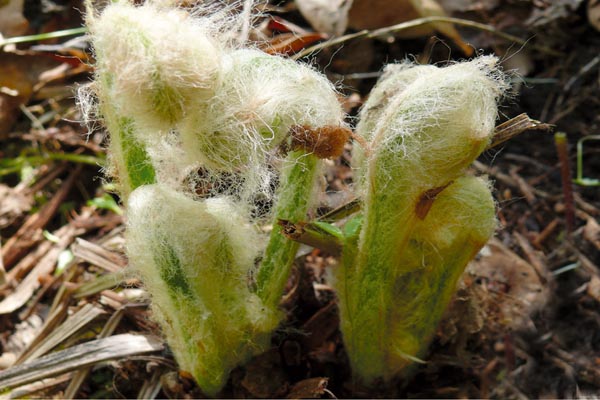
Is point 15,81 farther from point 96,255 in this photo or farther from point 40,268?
point 96,255

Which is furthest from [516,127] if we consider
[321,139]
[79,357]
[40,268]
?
[40,268]

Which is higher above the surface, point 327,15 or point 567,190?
point 327,15

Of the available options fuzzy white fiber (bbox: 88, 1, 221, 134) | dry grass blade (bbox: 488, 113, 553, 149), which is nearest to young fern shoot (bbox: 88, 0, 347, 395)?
fuzzy white fiber (bbox: 88, 1, 221, 134)

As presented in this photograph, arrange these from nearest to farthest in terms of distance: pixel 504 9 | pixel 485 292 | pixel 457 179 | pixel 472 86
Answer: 1. pixel 472 86
2. pixel 457 179
3. pixel 485 292
4. pixel 504 9

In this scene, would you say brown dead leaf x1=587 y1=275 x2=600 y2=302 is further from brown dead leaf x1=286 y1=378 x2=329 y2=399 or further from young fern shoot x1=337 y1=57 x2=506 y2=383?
brown dead leaf x1=286 y1=378 x2=329 y2=399

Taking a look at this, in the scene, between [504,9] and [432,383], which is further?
[504,9]

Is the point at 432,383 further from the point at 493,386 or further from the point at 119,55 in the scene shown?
the point at 119,55

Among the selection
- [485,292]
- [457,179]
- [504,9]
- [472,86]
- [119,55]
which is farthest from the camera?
[504,9]

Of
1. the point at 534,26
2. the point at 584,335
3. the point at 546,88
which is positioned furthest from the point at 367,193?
the point at 534,26
